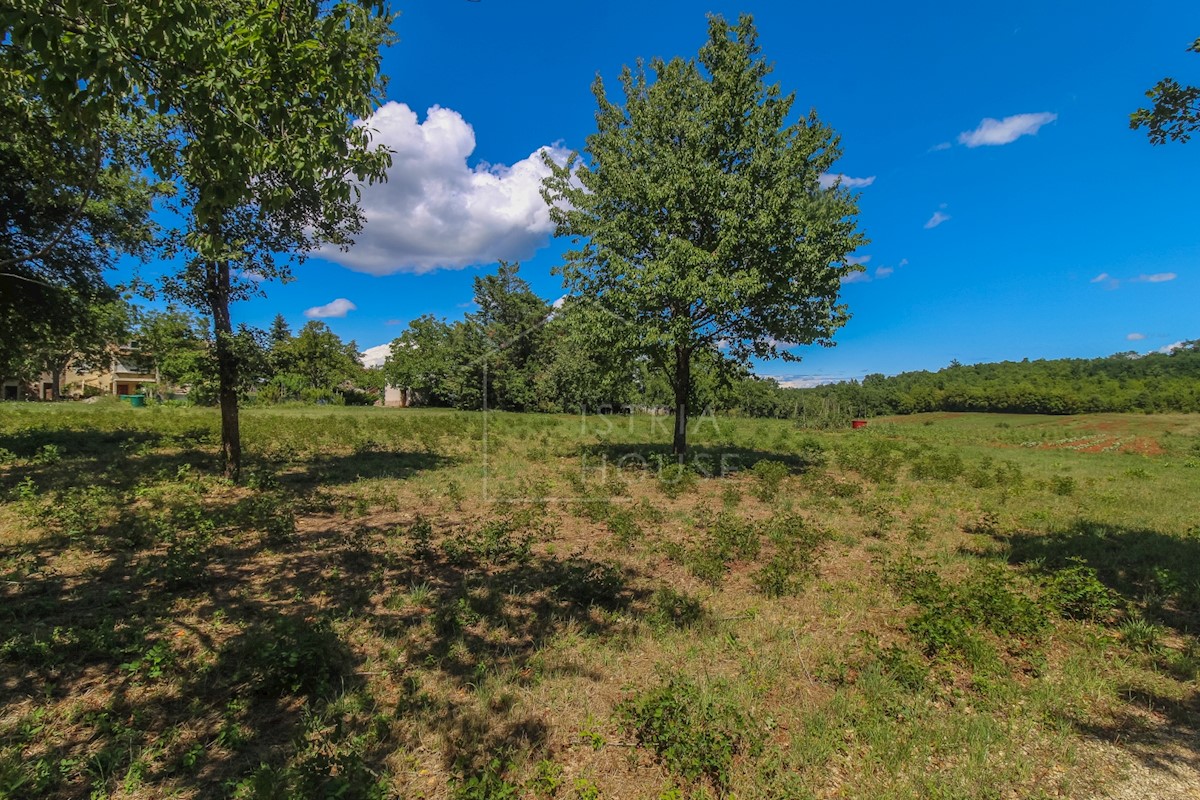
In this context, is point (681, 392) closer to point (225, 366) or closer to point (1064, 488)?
point (1064, 488)

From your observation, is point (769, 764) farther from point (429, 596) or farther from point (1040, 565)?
point (1040, 565)

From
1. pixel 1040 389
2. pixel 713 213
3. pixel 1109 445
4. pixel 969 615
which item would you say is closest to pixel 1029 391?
pixel 1040 389

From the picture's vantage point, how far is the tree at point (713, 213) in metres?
13.6

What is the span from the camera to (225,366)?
→ 479 inches

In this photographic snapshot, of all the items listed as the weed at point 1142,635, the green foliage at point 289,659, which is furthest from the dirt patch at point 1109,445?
the green foliage at point 289,659

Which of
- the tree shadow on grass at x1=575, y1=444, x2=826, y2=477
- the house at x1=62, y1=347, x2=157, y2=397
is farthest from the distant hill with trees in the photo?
the house at x1=62, y1=347, x2=157, y2=397

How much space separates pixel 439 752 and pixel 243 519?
7.88 metres

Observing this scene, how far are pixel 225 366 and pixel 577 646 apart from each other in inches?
476

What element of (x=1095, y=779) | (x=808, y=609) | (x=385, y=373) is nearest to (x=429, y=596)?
(x=808, y=609)

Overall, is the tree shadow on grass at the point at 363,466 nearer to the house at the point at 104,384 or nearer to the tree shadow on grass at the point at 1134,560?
the tree shadow on grass at the point at 1134,560

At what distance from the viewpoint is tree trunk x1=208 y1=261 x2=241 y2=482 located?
11742 millimetres

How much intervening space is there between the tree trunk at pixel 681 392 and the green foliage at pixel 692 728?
12.2 metres

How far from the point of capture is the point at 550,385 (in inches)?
2015

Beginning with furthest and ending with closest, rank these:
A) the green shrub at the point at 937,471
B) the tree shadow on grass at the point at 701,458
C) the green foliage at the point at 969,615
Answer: the tree shadow on grass at the point at 701,458 → the green shrub at the point at 937,471 → the green foliage at the point at 969,615
